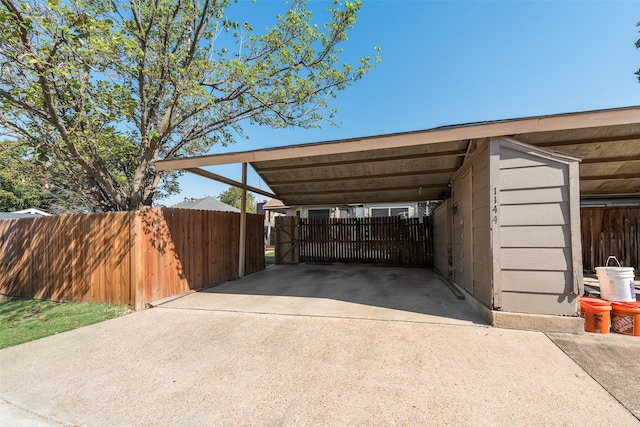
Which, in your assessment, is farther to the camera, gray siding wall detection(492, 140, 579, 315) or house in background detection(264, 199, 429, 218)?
house in background detection(264, 199, 429, 218)

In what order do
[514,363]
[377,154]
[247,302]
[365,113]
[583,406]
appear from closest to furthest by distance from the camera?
[583,406], [514,363], [247,302], [377,154], [365,113]

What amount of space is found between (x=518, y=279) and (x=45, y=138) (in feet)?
27.9

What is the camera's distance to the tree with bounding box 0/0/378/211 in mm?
4484

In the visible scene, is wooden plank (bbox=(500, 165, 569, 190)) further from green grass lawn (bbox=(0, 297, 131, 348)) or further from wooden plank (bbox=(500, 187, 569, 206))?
green grass lawn (bbox=(0, 297, 131, 348))

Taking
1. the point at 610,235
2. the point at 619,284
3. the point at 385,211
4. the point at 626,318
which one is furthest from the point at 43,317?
the point at 385,211

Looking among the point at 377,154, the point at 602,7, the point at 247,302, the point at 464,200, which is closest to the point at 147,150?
the point at 247,302

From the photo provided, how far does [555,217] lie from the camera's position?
3238mm

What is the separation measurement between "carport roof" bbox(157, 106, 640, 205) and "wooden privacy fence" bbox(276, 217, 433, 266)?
0.92m

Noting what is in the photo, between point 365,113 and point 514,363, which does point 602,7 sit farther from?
point 514,363

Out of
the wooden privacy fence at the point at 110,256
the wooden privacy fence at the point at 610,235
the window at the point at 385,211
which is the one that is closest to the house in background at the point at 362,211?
the window at the point at 385,211

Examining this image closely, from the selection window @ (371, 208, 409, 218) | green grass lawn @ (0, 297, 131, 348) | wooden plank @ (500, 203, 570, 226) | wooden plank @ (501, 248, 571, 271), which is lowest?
green grass lawn @ (0, 297, 131, 348)

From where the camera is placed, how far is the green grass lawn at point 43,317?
11.8 feet

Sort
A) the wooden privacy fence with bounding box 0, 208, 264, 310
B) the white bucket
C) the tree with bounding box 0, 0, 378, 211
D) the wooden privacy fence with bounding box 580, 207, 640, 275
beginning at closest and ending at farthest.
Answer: the white bucket, the tree with bounding box 0, 0, 378, 211, the wooden privacy fence with bounding box 0, 208, 264, 310, the wooden privacy fence with bounding box 580, 207, 640, 275

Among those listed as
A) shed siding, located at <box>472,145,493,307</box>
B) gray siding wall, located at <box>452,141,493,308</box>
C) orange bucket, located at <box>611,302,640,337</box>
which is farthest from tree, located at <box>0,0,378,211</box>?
orange bucket, located at <box>611,302,640,337</box>
